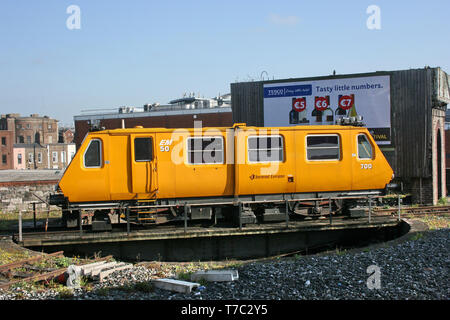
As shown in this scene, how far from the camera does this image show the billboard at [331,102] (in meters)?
21.1

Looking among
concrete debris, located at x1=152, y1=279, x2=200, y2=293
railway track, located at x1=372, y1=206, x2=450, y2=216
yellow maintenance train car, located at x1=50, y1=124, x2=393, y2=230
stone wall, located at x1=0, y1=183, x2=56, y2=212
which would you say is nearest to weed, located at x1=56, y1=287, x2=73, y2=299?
concrete debris, located at x1=152, y1=279, x2=200, y2=293

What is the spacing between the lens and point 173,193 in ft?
44.2

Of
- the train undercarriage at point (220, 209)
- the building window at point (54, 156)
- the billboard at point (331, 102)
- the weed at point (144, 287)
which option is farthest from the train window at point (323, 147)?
the building window at point (54, 156)

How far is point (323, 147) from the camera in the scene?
560 inches

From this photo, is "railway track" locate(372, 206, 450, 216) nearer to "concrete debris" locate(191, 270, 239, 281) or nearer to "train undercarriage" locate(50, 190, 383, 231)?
"train undercarriage" locate(50, 190, 383, 231)

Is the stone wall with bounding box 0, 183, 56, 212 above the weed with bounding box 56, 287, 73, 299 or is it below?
above

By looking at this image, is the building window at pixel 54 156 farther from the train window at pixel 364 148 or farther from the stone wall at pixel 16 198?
the train window at pixel 364 148

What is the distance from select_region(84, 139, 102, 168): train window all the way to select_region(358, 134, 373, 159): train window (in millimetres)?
8022

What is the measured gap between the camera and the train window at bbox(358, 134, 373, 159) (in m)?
14.4

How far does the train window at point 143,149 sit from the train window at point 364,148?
258 inches

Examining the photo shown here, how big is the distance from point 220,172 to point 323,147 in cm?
337

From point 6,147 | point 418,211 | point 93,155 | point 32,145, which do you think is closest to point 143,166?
point 93,155

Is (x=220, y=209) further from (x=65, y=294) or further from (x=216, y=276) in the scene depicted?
(x=65, y=294)
